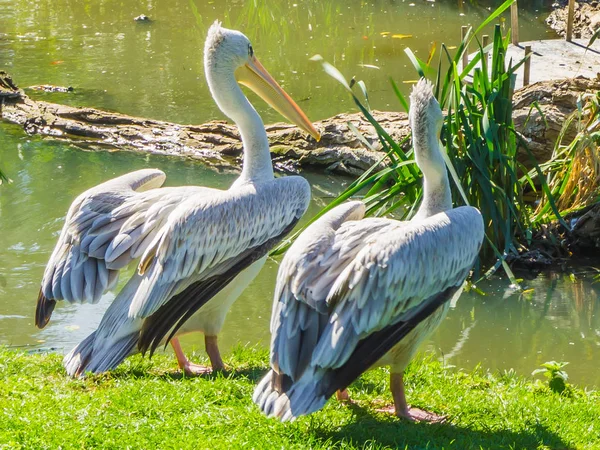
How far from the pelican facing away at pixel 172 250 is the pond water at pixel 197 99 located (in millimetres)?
1181

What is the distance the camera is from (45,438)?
3.60 meters

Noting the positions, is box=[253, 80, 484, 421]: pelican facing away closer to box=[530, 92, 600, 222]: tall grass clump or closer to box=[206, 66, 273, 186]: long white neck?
box=[206, 66, 273, 186]: long white neck

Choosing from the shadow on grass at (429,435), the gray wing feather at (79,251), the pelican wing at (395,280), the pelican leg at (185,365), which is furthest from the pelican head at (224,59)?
the shadow on grass at (429,435)

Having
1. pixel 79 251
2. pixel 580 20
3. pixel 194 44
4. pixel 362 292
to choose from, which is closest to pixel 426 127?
pixel 362 292

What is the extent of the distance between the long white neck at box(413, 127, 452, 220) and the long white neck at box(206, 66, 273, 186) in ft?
3.42

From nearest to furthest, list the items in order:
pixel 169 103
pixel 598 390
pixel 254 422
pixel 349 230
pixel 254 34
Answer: pixel 254 422 → pixel 349 230 → pixel 598 390 → pixel 169 103 → pixel 254 34

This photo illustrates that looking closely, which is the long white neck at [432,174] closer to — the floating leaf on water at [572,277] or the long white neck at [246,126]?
the long white neck at [246,126]

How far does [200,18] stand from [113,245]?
41.5 feet

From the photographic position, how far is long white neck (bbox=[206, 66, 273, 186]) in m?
5.08

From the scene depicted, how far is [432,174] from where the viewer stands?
439 centimetres

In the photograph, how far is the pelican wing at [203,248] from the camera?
179 inches

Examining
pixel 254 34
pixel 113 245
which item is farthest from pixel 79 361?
pixel 254 34

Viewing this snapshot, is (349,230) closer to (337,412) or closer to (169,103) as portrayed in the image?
(337,412)

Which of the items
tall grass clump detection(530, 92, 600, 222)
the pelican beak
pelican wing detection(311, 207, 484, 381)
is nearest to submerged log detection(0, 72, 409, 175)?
tall grass clump detection(530, 92, 600, 222)
